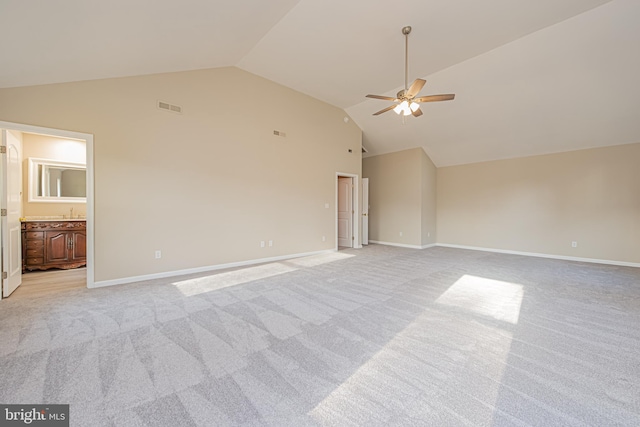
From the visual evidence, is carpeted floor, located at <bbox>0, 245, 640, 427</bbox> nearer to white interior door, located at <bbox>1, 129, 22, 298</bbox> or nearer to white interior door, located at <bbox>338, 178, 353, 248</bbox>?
white interior door, located at <bbox>1, 129, 22, 298</bbox>

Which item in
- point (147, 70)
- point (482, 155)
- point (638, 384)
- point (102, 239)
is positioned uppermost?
point (147, 70)

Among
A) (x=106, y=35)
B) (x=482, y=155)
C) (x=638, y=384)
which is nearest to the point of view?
(x=638, y=384)

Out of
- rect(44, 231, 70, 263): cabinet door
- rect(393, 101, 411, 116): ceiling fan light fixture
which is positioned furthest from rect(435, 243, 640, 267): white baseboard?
rect(44, 231, 70, 263): cabinet door

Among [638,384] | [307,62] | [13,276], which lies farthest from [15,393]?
[307,62]

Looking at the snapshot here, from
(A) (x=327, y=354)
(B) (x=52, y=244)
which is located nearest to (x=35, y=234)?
(B) (x=52, y=244)

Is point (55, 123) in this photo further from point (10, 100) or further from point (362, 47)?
point (362, 47)

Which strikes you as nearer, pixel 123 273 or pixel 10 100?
pixel 10 100

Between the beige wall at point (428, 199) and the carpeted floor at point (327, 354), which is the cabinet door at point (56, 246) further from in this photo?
the beige wall at point (428, 199)

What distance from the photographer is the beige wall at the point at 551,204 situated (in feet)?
17.1

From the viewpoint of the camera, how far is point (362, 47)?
407 centimetres

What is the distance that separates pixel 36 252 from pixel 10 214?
1.46 m

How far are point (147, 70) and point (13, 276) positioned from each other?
134 inches

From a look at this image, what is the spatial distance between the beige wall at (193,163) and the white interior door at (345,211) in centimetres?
121

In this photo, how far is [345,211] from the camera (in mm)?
7473
